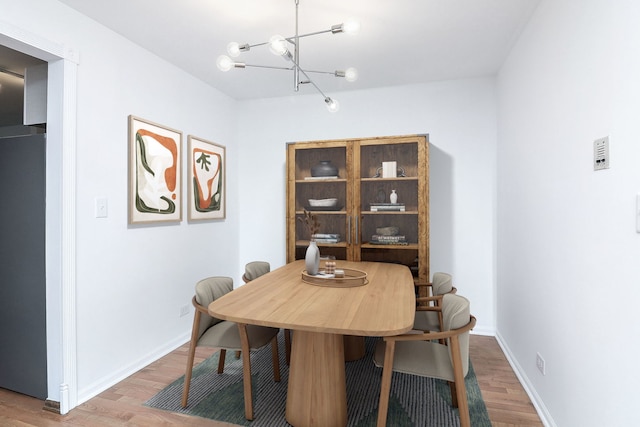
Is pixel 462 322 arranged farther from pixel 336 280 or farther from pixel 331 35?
pixel 331 35

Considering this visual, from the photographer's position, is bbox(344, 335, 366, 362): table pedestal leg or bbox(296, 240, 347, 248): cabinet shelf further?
bbox(296, 240, 347, 248): cabinet shelf

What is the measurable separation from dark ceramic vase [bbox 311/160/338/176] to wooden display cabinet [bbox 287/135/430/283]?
41mm

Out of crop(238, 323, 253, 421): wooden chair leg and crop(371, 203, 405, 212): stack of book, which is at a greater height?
crop(371, 203, 405, 212): stack of book

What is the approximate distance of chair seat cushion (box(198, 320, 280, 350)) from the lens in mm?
2098

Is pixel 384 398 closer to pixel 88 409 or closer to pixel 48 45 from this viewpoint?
pixel 88 409

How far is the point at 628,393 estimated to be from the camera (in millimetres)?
1249

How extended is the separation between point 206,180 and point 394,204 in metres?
1.91

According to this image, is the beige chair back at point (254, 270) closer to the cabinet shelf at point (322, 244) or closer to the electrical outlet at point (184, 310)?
the cabinet shelf at point (322, 244)

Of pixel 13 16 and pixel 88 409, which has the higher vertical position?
pixel 13 16

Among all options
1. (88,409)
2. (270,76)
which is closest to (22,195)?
(88,409)

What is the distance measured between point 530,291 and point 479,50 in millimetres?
1933

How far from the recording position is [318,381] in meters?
1.79

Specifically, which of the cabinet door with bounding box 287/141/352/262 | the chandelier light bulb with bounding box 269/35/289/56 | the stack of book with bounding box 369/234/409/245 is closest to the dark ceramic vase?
the cabinet door with bounding box 287/141/352/262

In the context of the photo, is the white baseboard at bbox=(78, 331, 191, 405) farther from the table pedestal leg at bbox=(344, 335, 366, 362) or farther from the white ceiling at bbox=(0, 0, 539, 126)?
the white ceiling at bbox=(0, 0, 539, 126)
